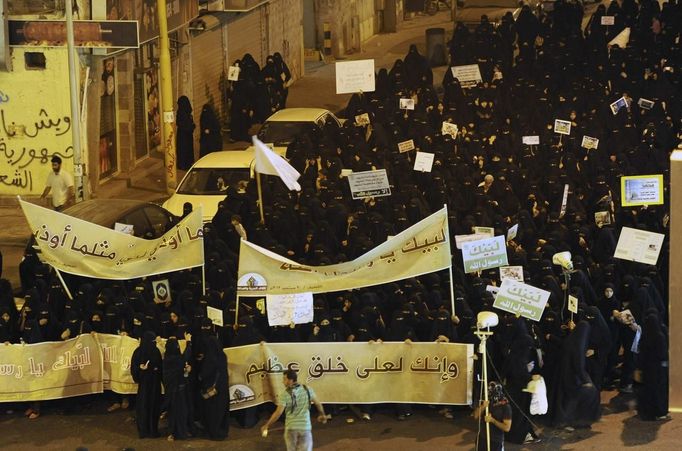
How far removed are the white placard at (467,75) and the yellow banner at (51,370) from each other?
12.6 m

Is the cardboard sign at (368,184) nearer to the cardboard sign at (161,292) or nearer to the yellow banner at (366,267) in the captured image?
the cardboard sign at (161,292)

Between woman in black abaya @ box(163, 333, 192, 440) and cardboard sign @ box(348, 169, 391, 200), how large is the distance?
A: 213 inches

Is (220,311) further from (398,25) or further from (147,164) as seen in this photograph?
(398,25)

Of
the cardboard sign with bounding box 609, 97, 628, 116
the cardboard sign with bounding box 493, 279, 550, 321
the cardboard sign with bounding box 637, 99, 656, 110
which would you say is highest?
the cardboard sign with bounding box 609, 97, 628, 116

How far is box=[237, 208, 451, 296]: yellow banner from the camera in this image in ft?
53.3

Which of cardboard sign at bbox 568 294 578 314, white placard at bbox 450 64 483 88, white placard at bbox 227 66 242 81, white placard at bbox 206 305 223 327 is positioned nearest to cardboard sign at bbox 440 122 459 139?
white placard at bbox 450 64 483 88

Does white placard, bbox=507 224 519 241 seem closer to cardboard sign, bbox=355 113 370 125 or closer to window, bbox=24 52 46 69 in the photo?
cardboard sign, bbox=355 113 370 125

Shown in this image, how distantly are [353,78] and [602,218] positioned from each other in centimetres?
632

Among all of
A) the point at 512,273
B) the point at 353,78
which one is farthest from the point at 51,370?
the point at 353,78

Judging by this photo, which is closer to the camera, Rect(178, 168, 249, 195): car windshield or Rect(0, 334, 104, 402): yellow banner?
Rect(0, 334, 104, 402): yellow banner

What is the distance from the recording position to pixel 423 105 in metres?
26.2

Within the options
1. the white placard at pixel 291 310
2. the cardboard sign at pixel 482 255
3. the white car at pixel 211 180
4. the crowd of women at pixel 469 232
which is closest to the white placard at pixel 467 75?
the crowd of women at pixel 469 232

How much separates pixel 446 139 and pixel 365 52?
58.3ft

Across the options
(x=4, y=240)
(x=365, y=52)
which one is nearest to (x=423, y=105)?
(x=4, y=240)
